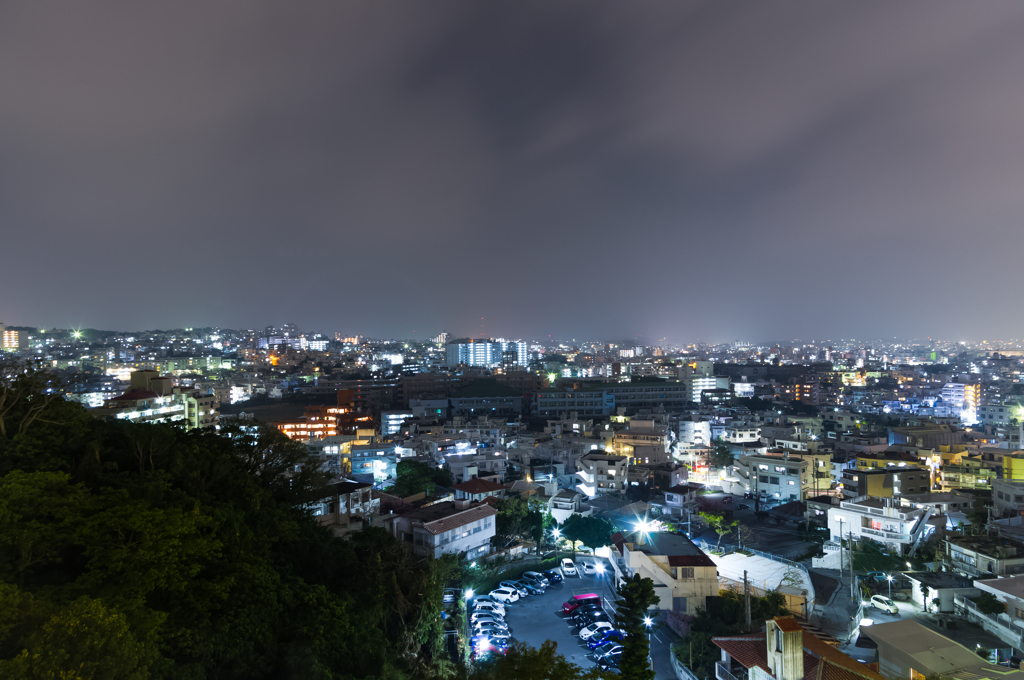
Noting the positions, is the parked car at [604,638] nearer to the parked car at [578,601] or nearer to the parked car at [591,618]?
the parked car at [591,618]

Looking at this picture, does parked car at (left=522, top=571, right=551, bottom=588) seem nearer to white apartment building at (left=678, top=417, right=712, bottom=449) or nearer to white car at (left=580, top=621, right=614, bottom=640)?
white car at (left=580, top=621, right=614, bottom=640)

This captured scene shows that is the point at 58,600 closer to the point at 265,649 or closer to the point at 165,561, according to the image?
the point at 165,561

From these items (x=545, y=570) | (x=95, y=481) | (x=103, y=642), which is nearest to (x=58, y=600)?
(x=103, y=642)

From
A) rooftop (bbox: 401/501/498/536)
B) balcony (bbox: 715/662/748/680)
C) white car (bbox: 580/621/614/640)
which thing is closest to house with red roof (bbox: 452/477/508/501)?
rooftop (bbox: 401/501/498/536)

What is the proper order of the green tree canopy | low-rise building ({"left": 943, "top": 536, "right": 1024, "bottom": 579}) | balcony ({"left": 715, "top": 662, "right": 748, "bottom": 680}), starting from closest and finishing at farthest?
1. the green tree canopy
2. balcony ({"left": 715, "top": 662, "right": 748, "bottom": 680})
3. low-rise building ({"left": 943, "top": 536, "right": 1024, "bottom": 579})

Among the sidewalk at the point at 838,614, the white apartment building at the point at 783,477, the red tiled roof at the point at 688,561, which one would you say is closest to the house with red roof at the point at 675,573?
the red tiled roof at the point at 688,561

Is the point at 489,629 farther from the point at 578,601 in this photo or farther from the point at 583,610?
the point at 578,601

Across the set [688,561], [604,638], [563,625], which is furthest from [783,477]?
[604,638]
